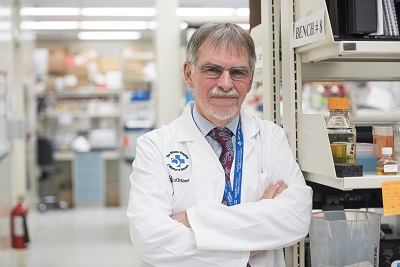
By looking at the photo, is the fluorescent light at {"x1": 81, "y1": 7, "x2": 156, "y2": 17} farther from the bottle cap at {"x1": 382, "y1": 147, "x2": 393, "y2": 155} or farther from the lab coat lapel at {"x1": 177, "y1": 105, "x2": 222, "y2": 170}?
the bottle cap at {"x1": 382, "y1": 147, "x2": 393, "y2": 155}

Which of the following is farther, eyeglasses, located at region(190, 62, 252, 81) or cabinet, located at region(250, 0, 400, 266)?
eyeglasses, located at region(190, 62, 252, 81)

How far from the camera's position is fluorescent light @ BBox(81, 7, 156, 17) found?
8.95 metres

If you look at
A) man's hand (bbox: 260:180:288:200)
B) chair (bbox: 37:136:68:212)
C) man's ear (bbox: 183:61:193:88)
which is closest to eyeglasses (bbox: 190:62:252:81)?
man's ear (bbox: 183:61:193:88)

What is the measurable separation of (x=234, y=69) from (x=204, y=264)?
2.09 ft

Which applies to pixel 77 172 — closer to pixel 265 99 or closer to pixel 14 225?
pixel 14 225

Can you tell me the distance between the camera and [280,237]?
176 centimetres

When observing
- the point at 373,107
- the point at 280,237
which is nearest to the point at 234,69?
the point at 280,237

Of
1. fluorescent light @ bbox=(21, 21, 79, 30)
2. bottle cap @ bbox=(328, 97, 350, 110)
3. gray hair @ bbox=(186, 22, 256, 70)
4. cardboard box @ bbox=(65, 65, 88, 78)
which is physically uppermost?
fluorescent light @ bbox=(21, 21, 79, 30)

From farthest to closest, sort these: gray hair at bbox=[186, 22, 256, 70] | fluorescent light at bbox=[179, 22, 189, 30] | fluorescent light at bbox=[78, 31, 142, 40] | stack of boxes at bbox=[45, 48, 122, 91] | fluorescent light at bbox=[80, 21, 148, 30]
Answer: fluorescent light at bbox=[78, 31, 142, 40] → stack of boxes at bbox=[45, 48, 122, 91] → fluorescent light at bbox=[80, 21, 148, 30] → fluorescent light at bbox=[179, 22, 189, 30] → gray hair at bbox=[186, 22, 256, 70]

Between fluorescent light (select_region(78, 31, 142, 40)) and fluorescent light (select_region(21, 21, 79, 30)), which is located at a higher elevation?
fluorescent light (select_region(21, 21, 79, 30))

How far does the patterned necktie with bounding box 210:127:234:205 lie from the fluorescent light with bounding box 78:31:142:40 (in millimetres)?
9177

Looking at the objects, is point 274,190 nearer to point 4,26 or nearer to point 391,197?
point 391,197

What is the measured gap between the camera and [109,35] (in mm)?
10922

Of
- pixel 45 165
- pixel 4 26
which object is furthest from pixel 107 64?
pixel 4 26
